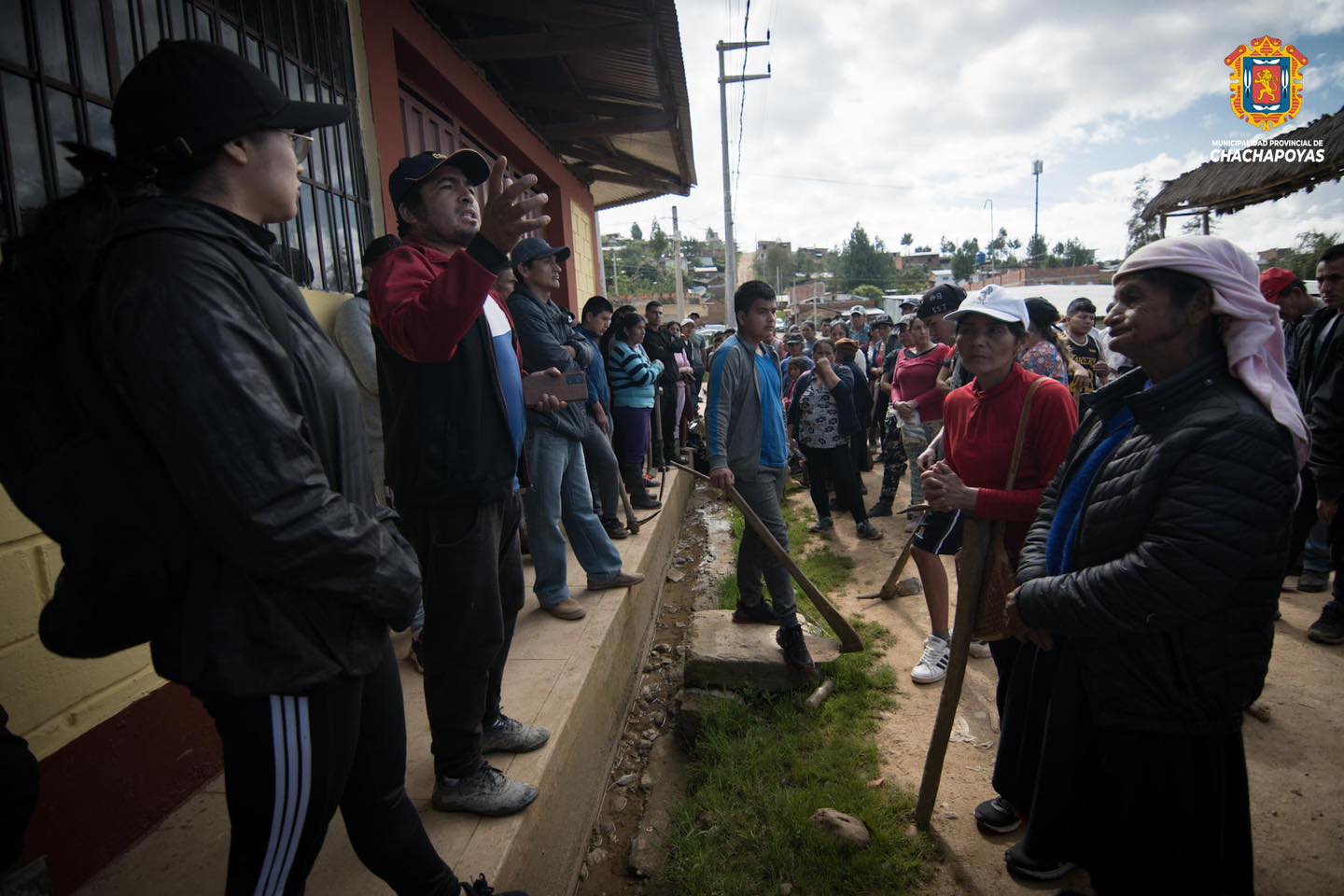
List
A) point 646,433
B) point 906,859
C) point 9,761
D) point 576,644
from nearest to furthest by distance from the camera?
1. point 9,761
2. point 906,859
3. point 576,644
4. point 646,433

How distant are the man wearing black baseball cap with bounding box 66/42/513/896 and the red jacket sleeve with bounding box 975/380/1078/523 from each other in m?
2.18

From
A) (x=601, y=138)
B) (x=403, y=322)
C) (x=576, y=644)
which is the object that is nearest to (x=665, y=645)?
(x=576, y=644)

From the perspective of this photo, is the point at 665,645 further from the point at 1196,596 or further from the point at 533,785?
the point at 1196,596

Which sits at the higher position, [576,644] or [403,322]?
[403,322]

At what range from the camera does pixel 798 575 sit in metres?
3.63

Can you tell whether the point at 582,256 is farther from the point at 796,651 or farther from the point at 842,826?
the point at 842,826

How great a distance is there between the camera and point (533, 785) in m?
2.22

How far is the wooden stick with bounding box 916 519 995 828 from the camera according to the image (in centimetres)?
247

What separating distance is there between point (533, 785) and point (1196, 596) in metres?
1.93

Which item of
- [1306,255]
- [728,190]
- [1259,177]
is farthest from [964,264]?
[1259,177]

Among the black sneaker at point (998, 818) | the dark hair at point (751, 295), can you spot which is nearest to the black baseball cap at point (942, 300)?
the dark hair at point (751, 295)

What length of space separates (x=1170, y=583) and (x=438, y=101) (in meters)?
5.94

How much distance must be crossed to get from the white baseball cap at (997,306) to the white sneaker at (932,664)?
77.8 inches

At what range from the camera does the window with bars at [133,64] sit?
1.96 m
